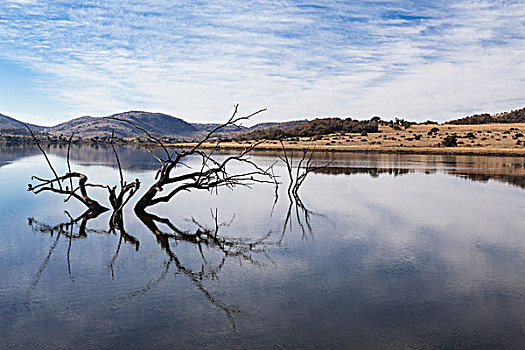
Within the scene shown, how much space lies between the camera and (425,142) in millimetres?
61094

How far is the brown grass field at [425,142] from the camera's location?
2079 inches

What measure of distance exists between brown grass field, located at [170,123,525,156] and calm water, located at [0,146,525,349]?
118 ft

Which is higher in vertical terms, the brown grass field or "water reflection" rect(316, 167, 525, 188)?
the brown grass field

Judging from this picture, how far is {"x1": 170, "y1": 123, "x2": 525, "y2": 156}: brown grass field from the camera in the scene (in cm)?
5281

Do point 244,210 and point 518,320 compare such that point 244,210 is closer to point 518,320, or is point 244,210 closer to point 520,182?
point 518,320

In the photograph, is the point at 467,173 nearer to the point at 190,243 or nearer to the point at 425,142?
the point at 190,243

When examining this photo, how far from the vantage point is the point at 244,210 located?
1588 cm

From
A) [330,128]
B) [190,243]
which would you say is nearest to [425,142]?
[330,128]

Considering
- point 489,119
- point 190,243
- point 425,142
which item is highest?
point 489,119

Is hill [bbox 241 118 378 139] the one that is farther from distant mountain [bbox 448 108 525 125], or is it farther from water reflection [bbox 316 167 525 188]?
water reflection [bbox 316 167 525 188]

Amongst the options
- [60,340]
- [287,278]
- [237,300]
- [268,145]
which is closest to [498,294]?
[287,278]

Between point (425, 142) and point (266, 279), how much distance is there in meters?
56.9

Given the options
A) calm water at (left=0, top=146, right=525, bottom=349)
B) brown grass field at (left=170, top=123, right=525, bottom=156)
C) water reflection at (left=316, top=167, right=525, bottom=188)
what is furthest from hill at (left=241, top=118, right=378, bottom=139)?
calm water at (left=0, top=146, right=525, bottom=349)

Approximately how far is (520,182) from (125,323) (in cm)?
2386
